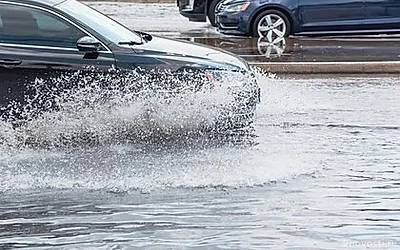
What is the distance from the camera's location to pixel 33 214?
5969 mm

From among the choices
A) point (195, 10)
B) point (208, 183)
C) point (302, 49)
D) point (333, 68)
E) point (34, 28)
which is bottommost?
point (208, 183)

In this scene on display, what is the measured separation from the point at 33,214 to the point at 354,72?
7252 mm

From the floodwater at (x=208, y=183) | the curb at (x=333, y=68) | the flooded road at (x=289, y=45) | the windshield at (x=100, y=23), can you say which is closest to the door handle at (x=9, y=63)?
the floodwater at (x=208, y=183)

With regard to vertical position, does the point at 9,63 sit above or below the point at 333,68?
Answer: above

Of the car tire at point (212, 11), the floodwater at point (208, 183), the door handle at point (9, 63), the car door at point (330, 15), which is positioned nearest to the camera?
the floodwater at point (208, 183)

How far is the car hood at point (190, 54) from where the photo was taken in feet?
26.0

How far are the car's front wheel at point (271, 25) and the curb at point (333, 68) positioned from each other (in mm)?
3261

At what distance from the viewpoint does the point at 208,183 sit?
6594 millimetres

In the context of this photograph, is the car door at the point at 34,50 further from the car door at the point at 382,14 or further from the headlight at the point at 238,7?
the car door at the point at 382,14

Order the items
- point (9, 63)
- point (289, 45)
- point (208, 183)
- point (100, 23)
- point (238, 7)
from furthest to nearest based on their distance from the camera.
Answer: point (238, 7)
point (289, 45)
point (100, 23)
point (9, 63)
point (208, 183)

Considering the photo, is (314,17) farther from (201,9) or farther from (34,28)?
(34,28)

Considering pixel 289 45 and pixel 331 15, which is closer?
pixel 289 45

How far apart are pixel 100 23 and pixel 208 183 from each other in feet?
8.41

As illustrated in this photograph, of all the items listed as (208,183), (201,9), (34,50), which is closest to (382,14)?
(201,9)
